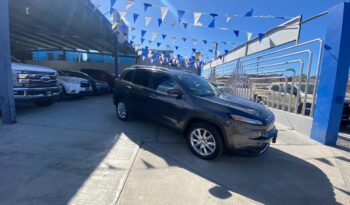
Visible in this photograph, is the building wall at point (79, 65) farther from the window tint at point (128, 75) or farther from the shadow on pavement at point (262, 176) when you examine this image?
the shadow on pavement at point (262, 176)

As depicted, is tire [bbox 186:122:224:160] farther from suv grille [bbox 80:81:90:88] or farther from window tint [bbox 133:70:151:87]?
suv grille [bbox 80:81:90:88]

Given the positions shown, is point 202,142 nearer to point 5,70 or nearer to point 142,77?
point 142,77

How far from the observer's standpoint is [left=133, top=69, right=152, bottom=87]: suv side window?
5428mm

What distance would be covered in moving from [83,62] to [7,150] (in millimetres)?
21836

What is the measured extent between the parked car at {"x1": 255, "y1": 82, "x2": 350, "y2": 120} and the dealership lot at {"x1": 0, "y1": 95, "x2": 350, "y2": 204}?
2.09 m

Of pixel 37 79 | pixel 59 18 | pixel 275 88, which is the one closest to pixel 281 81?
pixel 275 88

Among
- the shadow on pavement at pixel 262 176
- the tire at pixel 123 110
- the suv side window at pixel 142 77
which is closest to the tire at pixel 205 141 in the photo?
the shadow on pavement at pixel 262 176

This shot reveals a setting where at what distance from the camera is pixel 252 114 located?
12.1ft

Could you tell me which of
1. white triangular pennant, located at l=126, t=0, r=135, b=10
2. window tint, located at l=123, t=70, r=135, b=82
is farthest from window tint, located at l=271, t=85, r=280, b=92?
white triangular pennant, located at l=126, t=0, r=135, b=10

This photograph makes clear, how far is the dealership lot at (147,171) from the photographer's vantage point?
2.81 metres

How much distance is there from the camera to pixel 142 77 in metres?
5.63

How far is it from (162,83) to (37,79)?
4613 mm

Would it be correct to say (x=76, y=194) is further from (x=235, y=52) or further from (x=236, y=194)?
(x=235, y=52)

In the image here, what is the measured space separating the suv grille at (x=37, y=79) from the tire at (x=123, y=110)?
279 cm
